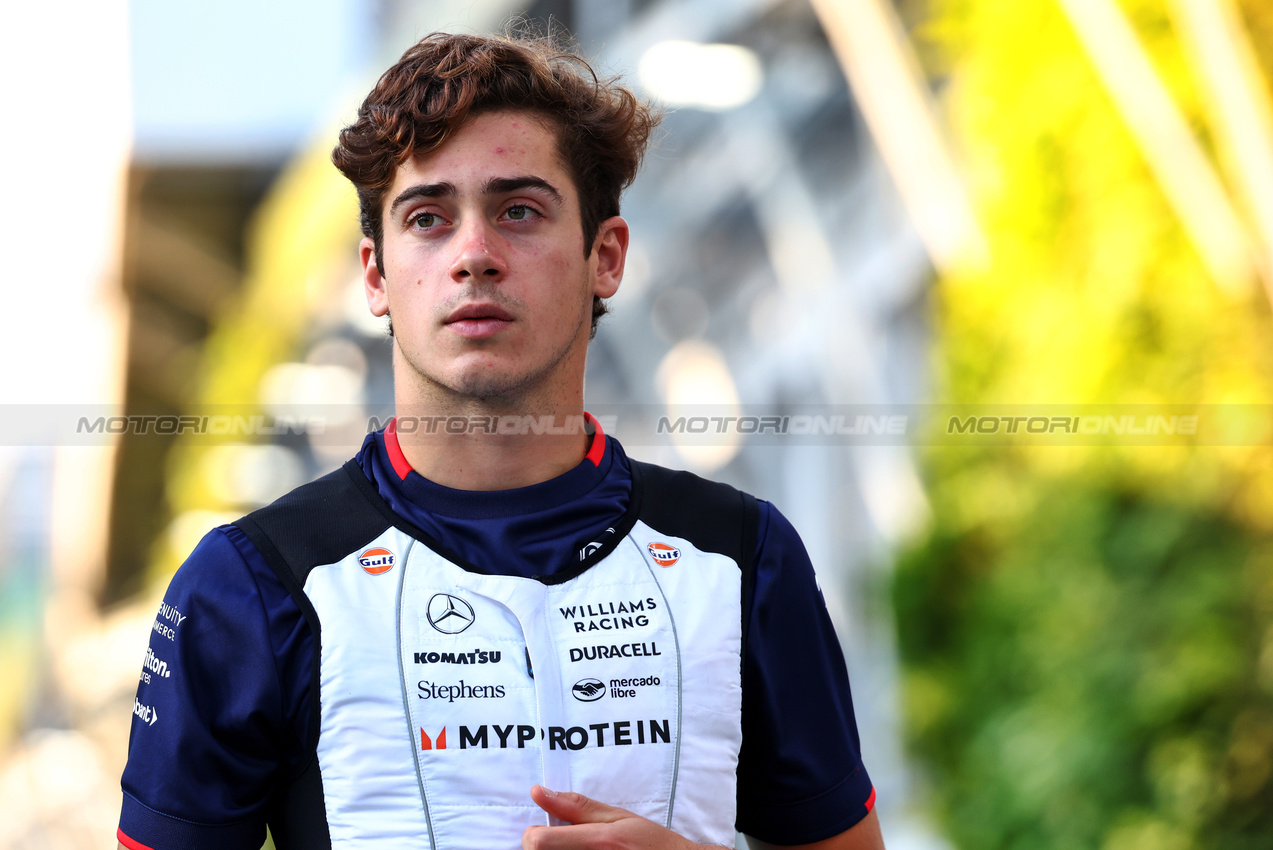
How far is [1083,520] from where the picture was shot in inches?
127

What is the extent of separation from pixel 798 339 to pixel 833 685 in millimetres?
3457

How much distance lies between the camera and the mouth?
4.41 feet

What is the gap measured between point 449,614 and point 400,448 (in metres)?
0.26

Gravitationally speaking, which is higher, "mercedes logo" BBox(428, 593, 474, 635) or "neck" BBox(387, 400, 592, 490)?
"neck" BBox(387, 400, 592, 490)

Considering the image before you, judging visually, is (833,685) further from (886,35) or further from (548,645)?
(886,35)

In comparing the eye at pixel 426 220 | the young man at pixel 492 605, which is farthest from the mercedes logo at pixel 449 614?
the eye at pixel 426 220

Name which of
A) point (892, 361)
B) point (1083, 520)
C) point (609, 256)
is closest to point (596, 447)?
point (609, 256)

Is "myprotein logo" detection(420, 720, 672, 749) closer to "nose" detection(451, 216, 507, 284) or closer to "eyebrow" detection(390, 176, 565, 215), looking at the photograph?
"nose" detection(451, 216, 507, 284)

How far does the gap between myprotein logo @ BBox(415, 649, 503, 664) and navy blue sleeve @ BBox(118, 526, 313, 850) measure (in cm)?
13

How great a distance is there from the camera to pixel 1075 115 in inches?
134

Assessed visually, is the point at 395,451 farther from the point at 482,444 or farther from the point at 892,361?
the point at 892,361

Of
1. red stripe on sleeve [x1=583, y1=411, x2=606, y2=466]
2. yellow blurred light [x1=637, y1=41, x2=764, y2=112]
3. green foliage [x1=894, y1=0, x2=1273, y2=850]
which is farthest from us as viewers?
yellow blurred light [x1=637, y1=41, x2=764, y2=112]

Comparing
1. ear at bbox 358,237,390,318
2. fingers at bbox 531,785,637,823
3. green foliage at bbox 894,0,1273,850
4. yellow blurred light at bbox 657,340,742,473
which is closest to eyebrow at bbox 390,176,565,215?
ear at bbox 358,237,390,318

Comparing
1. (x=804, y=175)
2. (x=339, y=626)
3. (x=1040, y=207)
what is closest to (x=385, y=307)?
(x=339, y=626)
